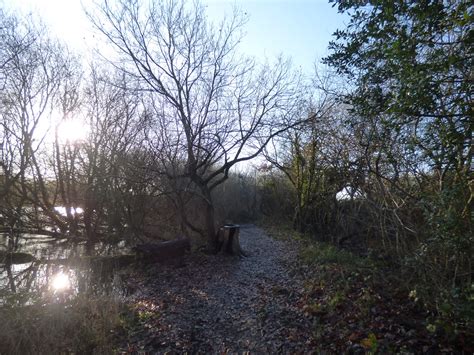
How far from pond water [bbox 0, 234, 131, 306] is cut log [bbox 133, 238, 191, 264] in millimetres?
773

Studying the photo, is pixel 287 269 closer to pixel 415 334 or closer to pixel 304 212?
pixel 415 334

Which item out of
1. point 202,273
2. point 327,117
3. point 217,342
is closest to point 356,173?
point 327,117

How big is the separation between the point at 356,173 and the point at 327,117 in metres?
2.60

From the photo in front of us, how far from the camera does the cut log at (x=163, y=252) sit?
8664 mm

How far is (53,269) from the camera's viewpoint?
8.55 metres

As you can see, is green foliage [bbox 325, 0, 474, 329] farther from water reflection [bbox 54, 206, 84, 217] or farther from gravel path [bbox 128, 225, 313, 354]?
water reflection [bbox 54, 206, 84, 217]

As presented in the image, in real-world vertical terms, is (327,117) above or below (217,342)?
above

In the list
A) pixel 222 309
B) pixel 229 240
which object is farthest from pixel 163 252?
pixel 222 309

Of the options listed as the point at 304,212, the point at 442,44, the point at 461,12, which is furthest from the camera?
the point at 304,212

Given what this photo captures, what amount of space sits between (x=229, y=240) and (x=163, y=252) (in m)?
1.99

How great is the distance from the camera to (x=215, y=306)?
5543 millimetres

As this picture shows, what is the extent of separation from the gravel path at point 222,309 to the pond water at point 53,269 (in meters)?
1.21

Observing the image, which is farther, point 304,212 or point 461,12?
point 304,212

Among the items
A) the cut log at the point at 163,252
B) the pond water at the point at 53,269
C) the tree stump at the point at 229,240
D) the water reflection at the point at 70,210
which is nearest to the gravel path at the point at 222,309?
the cut log at the point at 163,252
